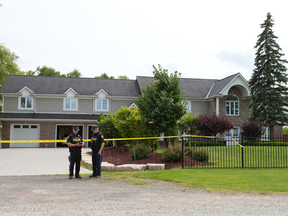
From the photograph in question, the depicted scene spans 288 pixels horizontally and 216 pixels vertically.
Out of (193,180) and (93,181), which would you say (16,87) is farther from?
(193,180)

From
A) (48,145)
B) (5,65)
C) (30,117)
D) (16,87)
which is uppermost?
(5,65)

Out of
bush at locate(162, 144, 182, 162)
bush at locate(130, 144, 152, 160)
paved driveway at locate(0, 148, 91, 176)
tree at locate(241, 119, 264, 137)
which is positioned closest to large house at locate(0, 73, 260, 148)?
tree at locate(241, 119, 264, 137)

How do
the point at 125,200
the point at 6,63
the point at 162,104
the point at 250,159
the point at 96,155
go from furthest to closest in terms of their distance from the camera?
1. the point at 6,63
2. the point at 162,104
3. the point at 250,159
4. the point at 96,155
5. the point at 125,200

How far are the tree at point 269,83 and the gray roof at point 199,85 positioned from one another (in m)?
3.66

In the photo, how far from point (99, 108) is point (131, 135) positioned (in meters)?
14.0

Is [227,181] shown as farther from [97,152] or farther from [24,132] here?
[24,132]

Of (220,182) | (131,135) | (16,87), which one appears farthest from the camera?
(16,87)

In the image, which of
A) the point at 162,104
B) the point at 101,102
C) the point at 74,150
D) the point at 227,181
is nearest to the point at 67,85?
the point at 101,102

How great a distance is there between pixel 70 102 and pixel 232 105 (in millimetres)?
18905

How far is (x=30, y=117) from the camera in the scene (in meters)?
29.1

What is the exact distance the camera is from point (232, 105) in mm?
31891

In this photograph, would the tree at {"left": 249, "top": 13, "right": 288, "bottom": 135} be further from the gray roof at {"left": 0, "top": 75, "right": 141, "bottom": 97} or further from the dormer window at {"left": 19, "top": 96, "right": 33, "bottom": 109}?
the dormer window at {"left": 19, "top": 96, "right": 33, "bottom": 109}

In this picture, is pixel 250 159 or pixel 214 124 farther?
pixel 214 124

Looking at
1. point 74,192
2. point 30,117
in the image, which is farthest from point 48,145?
point 74,192
